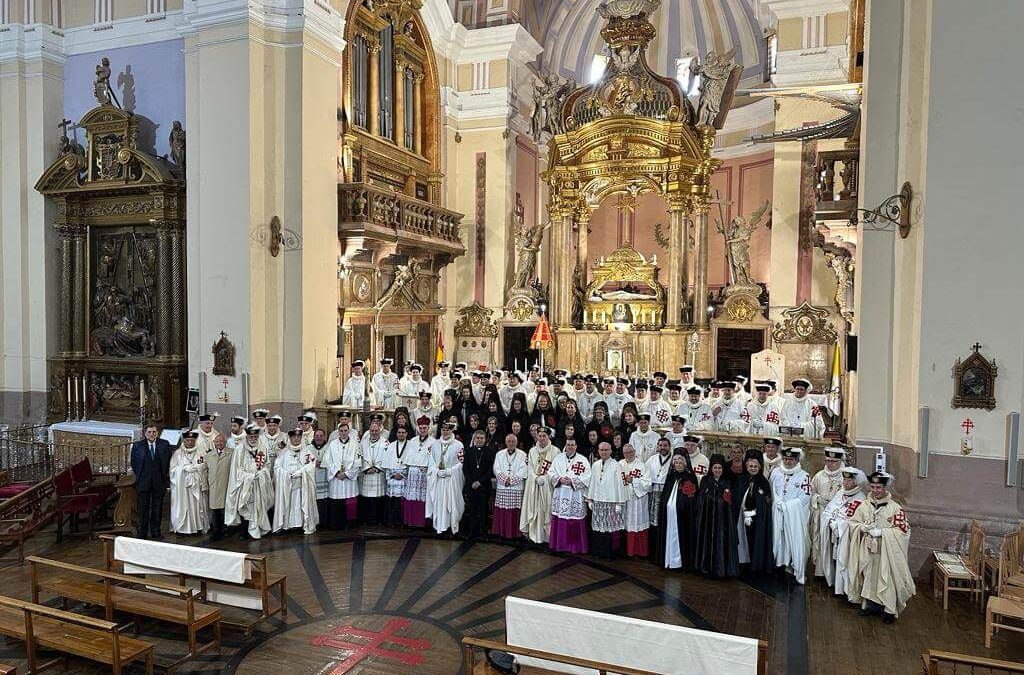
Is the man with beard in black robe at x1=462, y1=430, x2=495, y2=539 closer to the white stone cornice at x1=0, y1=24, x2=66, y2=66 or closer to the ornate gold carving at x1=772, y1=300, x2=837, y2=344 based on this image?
the ornate gold carving at x1=772, y1=300, x2=837, y2=344

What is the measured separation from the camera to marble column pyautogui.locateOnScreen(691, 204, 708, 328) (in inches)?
699

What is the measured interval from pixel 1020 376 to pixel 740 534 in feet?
11.7

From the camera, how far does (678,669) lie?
522 cm

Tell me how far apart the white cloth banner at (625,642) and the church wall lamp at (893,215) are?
19.8ft

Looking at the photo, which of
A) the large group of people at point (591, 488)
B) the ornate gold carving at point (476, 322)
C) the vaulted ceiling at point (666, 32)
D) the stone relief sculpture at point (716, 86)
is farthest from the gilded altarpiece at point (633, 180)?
the large group of people at point (591, 488)

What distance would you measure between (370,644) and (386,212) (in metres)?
9.88

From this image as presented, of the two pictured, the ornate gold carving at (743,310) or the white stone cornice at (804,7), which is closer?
the white stone cornice at (804,7)

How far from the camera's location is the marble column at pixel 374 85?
1582 cm

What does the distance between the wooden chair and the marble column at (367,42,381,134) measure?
13243 mm

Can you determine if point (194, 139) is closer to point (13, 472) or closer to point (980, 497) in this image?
point (13, 472)

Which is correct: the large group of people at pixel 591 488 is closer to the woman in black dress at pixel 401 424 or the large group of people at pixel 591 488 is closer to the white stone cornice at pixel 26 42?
the woman in black dress at pixel 401 424

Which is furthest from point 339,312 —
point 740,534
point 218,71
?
point 740,534

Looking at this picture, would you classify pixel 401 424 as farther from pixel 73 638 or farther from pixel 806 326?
pixel 806 326

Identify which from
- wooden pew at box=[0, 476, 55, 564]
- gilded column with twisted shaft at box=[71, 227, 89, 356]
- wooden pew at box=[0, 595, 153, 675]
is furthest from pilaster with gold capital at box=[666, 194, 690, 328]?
wooden pew at box=[0, 595, 153, 675]
